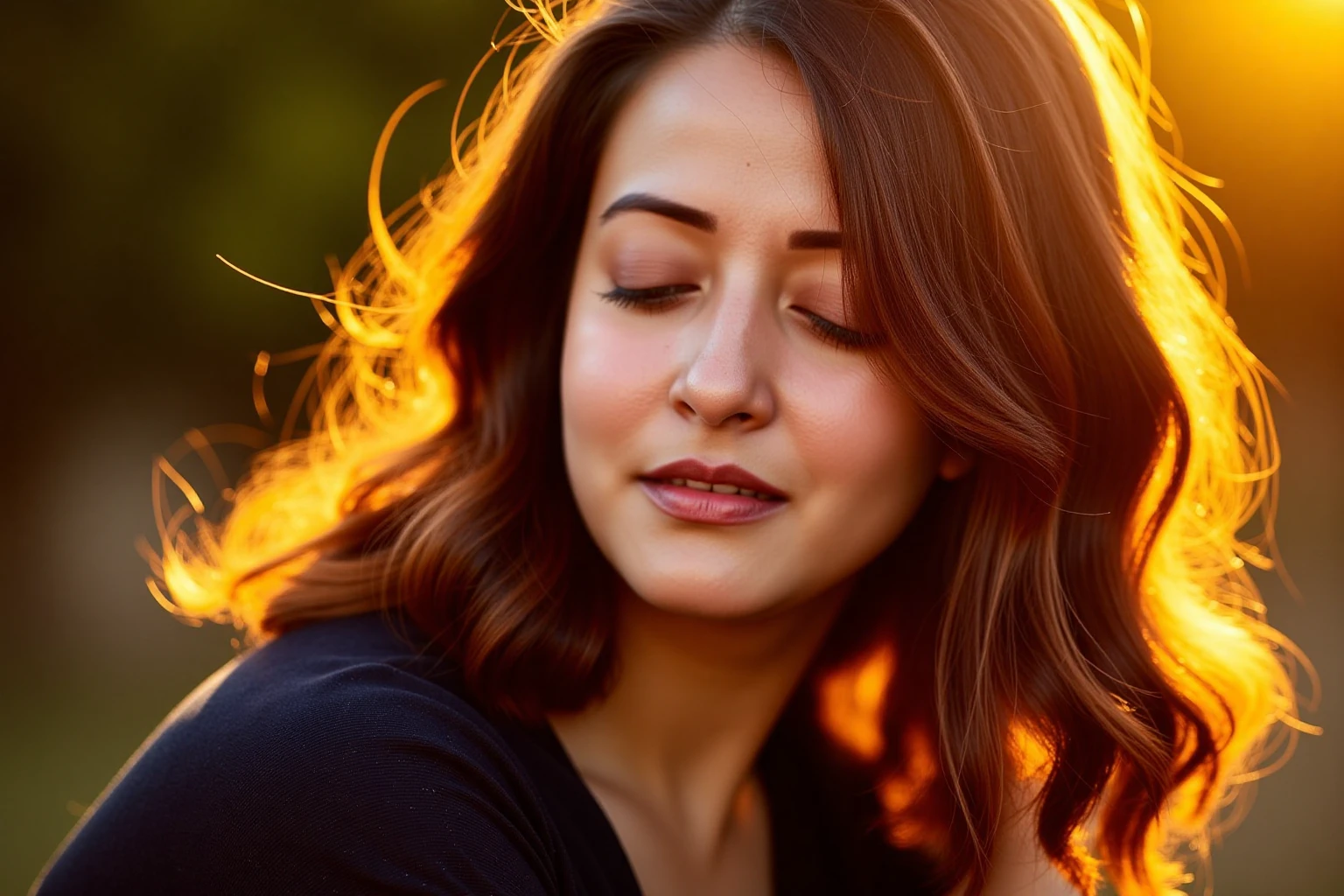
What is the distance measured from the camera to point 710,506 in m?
1.94

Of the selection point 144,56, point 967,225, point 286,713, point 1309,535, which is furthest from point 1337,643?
point 144,56

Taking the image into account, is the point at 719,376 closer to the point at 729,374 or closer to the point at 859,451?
the point at 729,374

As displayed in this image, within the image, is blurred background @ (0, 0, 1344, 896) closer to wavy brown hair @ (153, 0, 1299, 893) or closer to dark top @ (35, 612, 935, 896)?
wavy brown hair @ (153, 0, 1299, 893)

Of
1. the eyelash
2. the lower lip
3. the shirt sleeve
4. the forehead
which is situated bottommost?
the shirt sleeve

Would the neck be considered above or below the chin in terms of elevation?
below

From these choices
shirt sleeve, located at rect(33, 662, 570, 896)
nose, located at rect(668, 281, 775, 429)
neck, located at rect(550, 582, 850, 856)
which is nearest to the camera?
shirt sleeve, located at rect(33, 662, 570, 896)

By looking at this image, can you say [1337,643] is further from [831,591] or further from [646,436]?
[646,436]

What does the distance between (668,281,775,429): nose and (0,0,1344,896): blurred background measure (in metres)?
5.59

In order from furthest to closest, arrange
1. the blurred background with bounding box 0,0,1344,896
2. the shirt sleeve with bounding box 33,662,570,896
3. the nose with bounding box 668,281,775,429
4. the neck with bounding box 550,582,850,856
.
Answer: the blurred background with bounding box 0,0,1344,896 → the neck with bounding box 550,582,850,856 → the nose with bounding box 668,281,775,429 → the shirt sleeve with bounding box 33,662,570,896

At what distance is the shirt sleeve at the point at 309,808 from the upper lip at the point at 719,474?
0.43 m

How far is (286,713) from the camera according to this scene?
5.76 ft

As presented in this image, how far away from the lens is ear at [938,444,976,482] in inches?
86.0

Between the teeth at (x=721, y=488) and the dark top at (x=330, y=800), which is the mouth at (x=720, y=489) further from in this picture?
the dark top at (x=330, y=800)

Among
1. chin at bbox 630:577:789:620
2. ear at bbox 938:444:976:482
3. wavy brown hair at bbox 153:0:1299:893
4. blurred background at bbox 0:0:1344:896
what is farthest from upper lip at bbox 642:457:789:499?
blurred background at bbox 0:0:1344:896
